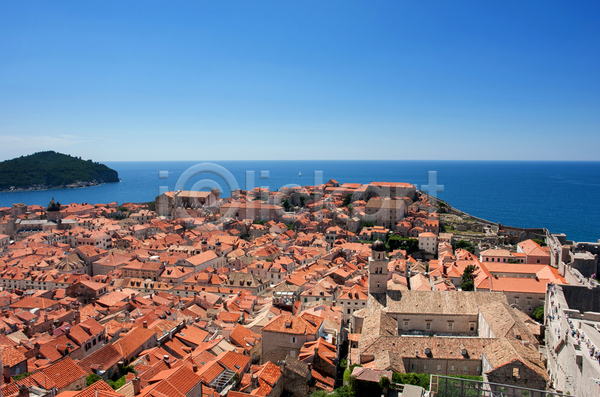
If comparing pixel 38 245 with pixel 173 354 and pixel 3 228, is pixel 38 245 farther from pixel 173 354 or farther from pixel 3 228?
pixel 173 354

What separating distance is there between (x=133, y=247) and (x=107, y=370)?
3308cm

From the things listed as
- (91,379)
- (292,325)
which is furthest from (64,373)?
(292,325)

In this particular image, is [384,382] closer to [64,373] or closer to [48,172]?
[64,373]

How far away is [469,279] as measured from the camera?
26406mm

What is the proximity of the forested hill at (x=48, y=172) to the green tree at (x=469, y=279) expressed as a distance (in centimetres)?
14020

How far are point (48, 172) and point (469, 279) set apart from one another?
14525 cm

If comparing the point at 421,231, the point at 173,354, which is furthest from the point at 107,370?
the point at 421,231

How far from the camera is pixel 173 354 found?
1825 cm

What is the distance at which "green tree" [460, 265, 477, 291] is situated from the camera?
2578cm

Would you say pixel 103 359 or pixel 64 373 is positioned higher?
pixel 64 373

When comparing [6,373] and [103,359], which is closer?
[6,373]

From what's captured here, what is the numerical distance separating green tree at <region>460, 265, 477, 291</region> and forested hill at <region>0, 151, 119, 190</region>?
14020cm

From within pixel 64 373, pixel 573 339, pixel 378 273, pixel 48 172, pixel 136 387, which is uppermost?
pixel 48 172

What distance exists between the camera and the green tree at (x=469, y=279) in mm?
25781
